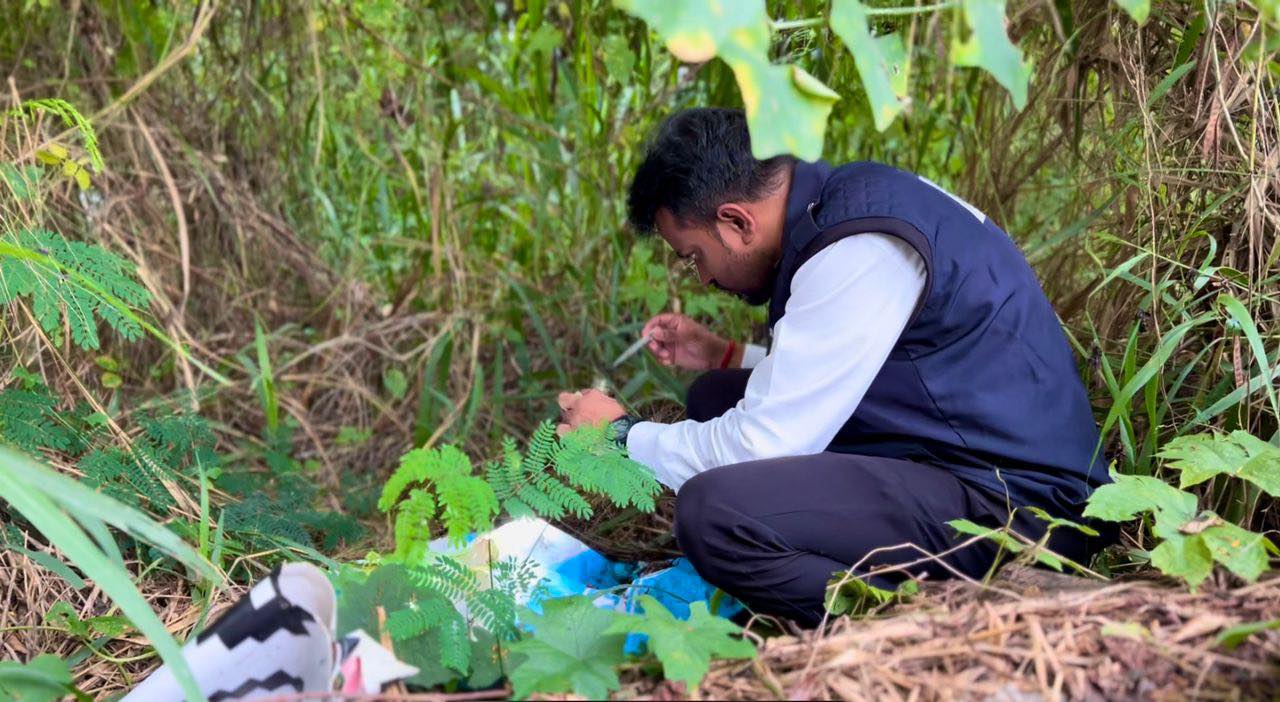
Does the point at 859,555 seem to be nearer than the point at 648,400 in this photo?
Yes

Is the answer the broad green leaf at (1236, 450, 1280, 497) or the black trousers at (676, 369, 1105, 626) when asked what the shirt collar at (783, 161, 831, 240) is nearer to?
the black trousers at (676, 369, 1105, 626)

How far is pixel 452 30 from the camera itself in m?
4.21

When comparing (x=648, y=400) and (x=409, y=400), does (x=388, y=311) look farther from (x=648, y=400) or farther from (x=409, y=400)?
(x=648, y=400)

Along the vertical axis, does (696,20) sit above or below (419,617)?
above

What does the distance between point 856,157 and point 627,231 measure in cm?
83

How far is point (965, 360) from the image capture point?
2.10 m

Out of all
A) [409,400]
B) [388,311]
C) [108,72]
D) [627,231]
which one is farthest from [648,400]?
[108,72]

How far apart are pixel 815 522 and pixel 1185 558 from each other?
67cm

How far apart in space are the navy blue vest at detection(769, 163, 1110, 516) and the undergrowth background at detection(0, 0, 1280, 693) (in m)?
0.18

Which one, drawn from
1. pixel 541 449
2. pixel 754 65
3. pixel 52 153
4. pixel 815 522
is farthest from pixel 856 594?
pixel 52 153

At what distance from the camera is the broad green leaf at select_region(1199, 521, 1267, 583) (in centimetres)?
157

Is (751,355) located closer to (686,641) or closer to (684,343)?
(684,343)

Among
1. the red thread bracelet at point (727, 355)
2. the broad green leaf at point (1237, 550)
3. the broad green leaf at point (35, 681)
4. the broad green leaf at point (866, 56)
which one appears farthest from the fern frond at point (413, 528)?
the red thread bracelet at point (727, 355)

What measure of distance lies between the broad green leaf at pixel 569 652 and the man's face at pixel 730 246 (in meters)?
0.93
